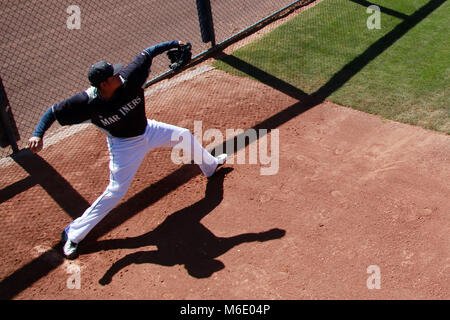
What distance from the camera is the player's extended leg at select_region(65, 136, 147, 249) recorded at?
4352mm

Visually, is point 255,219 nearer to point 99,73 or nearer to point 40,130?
point 99,73

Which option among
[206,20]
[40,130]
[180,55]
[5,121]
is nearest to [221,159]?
[180,55]

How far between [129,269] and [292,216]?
1.60 meters

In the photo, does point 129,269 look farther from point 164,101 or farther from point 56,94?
point 56,94

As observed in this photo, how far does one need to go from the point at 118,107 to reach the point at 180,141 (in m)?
0.83

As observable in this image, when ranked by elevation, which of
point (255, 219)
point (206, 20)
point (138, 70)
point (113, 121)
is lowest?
point (255, 219)

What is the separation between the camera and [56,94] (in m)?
7.20

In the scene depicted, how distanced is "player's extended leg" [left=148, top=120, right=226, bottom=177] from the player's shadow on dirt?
483 millimetres

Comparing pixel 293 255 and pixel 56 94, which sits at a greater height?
pixel 56 94

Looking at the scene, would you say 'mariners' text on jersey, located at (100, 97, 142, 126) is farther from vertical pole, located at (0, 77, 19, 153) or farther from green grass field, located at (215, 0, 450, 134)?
green grass field, located at (215, 0, 450, 134)

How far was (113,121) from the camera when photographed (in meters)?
4.25

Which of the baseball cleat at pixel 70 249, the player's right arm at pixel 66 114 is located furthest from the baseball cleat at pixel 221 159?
the baseball cleat at pixel 70 249

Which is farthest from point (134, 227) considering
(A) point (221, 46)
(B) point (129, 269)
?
(A) point (221, 46)

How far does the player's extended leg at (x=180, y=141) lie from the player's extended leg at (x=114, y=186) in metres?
0.20
